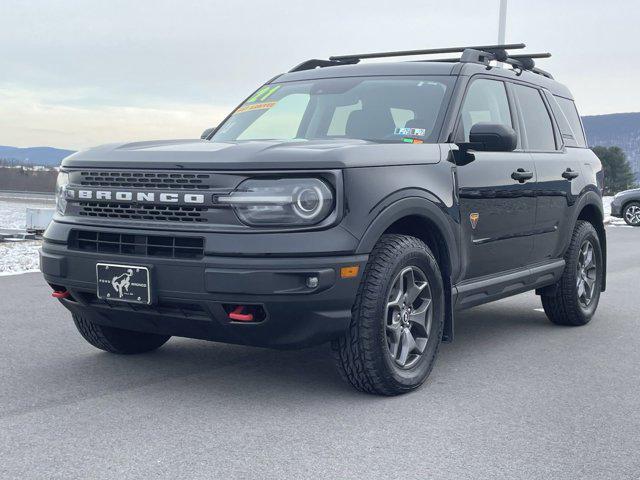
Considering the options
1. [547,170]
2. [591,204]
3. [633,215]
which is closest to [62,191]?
[547,170]

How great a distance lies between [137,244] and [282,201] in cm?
77

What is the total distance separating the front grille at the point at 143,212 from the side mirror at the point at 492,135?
1727 millimetres

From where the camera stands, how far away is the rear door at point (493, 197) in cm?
505

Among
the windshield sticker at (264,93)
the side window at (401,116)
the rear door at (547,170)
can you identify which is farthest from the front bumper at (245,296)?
the rear door at (547,170)

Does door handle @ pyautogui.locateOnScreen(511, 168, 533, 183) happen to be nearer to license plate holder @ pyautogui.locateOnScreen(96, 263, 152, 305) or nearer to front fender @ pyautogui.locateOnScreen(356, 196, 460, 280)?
front fender @ pyautogui.locateOnScreen(356, 196, 460, 280)

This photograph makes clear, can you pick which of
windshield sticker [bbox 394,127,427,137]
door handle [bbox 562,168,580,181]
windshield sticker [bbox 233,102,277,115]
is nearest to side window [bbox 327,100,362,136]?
windshield sticker [bbox 394,127,427,137]

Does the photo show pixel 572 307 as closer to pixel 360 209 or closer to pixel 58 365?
pixel 360 209

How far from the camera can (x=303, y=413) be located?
13.5 ft

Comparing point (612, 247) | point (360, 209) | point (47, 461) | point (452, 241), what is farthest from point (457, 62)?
point (612, 247)

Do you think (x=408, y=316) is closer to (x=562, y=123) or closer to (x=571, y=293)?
(x=571, y=293)

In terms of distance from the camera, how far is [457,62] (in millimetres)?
5484

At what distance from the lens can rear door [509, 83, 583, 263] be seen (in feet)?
19.5

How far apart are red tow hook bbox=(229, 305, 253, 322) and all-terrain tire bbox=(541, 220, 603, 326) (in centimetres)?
328

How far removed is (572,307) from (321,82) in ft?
8.57
